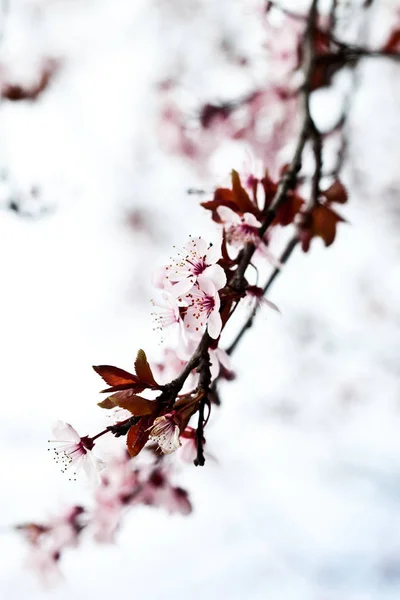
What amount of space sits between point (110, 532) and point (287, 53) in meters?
2.00

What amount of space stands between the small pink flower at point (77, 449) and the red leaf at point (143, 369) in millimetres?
136

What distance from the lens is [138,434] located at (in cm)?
79

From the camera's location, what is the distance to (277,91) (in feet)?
8.97

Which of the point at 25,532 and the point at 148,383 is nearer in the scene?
the point at 148,383

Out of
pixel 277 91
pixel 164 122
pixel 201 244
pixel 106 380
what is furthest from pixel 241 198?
pixel 164 122

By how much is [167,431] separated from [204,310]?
19cm

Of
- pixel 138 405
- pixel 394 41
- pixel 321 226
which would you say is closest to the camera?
pixel 138 405

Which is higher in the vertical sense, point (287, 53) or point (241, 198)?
point (287, 53)

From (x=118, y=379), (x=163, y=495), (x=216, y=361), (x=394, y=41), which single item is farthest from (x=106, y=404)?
(x=394, y=41)

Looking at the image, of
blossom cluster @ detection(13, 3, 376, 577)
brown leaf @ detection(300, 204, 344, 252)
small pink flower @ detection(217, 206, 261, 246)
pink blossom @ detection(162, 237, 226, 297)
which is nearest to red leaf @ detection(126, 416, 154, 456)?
blossom cluster @ detection(13, 3, 376, 577)

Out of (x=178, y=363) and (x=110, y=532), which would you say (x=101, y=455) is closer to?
(x=178, y=363)

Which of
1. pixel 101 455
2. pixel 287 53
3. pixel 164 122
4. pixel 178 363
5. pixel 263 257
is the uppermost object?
pixel 164 122

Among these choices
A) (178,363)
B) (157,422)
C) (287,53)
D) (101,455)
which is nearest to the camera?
(157,422)

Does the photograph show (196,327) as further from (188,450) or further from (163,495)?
(163,495)
